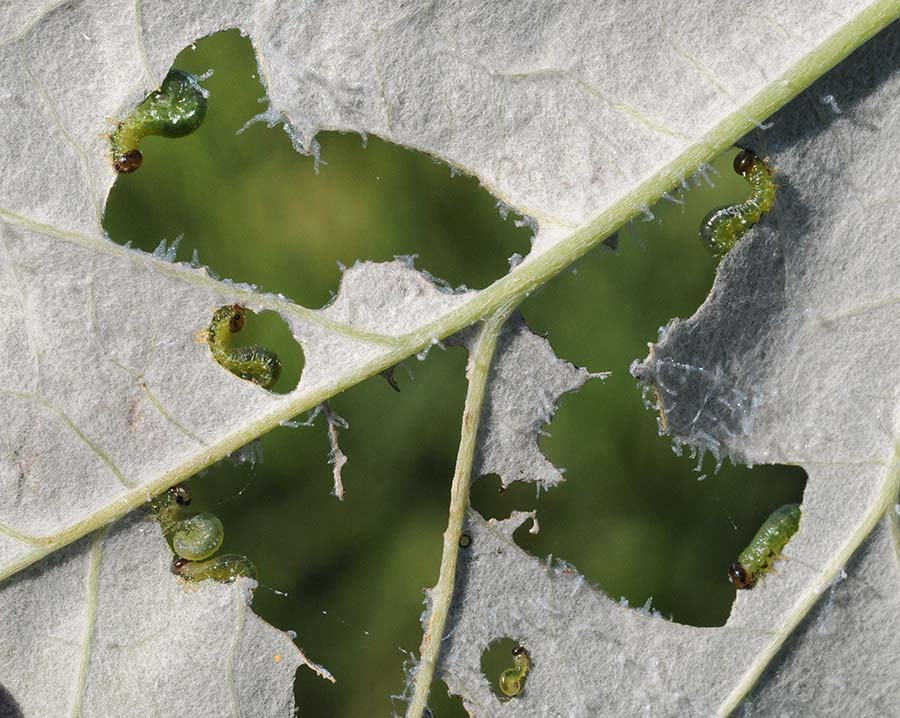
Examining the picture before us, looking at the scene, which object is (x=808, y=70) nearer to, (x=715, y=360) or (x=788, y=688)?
(x=715, y=360)

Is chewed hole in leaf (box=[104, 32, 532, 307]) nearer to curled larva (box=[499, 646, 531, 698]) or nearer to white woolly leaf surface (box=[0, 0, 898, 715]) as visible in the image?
white woolly leaf surface (box=[0, 0, 898, 715])

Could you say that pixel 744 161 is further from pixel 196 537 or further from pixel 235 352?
pixel 196 537

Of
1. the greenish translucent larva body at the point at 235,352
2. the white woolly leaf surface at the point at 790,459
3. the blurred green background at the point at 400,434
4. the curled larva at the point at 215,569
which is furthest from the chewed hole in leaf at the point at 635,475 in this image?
the greenish translucent larva body at the point at 235,352

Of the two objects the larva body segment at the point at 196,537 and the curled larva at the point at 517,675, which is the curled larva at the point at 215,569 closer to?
the larva body segment at the point at 196,537

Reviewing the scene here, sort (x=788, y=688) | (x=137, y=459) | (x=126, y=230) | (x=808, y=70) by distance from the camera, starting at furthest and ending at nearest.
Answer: (x=126, y=230) < (x=788, y=688) < (x=137, y=459) < (x=808, y=70)

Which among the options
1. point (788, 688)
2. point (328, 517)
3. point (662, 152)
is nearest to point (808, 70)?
point (662, 152)

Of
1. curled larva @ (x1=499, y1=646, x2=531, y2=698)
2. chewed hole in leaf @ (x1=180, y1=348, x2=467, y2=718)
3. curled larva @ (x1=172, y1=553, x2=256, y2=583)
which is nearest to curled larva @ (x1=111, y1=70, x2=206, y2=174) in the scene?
curled larva @ (x1=172, y1=553, x2=256, y2=583)

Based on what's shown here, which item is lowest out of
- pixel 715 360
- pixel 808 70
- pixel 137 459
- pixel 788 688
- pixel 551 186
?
pixel 788 688
